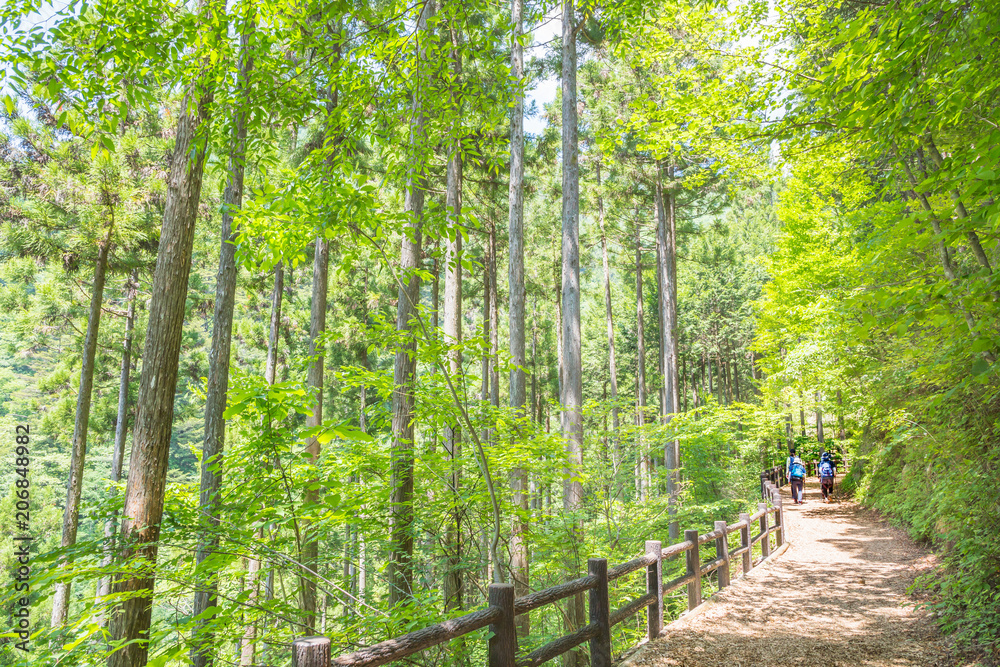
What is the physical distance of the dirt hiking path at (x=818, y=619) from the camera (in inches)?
199

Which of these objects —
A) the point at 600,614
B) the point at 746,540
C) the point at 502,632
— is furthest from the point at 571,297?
the point at 502,632

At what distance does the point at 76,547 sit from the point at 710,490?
46.9 ft

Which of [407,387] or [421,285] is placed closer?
[407,387]

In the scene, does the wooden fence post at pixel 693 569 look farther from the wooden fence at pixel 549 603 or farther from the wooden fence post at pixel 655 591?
the wooden fence post at pixel 655 591

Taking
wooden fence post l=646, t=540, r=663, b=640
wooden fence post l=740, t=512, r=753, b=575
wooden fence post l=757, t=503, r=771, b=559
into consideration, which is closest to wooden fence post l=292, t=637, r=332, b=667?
wooden fence post l=646, t=540, r=663, b=640

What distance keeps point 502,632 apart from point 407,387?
2.85 metres

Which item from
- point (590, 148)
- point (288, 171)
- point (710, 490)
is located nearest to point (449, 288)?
point (288, 171)

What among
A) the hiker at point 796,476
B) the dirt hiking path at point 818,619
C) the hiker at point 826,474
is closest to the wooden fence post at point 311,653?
the dirt hiking path at point 818,619

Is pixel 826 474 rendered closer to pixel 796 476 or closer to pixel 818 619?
pixel 796 476

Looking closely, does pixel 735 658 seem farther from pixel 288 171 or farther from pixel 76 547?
pixel 288 171

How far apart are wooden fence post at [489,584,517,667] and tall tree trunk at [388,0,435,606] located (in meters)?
0.65

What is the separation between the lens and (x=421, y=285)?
34.0ft

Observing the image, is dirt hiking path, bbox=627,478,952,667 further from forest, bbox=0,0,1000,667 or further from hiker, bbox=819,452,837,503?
hiker, bbox=819,452,837,503

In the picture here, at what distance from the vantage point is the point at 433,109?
467cm
